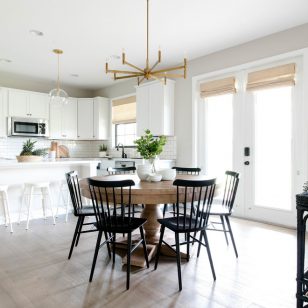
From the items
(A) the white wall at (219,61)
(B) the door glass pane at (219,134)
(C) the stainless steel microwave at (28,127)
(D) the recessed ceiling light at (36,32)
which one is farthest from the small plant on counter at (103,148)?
(D) the recessed ceiling light at (36,32)

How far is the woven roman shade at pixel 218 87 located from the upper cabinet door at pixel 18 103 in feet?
12.6

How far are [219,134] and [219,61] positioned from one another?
1.20 m

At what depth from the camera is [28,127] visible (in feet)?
19.3

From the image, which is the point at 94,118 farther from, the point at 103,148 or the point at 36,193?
the point at 36,193

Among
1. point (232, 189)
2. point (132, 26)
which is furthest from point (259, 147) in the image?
point (132, 26)

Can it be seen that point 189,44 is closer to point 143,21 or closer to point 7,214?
point 143,21

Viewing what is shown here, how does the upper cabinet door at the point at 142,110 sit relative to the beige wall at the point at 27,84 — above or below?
below

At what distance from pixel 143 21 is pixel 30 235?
3.04 metres

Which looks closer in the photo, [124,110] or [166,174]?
[166,174]

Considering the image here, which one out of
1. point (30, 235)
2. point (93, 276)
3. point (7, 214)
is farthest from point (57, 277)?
point (7, 214)

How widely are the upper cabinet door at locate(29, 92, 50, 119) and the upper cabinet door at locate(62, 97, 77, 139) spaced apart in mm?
437

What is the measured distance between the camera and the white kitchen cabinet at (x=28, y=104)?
5.68 meters

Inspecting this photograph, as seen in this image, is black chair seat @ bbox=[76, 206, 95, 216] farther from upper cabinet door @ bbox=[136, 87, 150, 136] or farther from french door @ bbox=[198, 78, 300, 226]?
upper cabinet door @ bbox=[136, 87, 150, 136]

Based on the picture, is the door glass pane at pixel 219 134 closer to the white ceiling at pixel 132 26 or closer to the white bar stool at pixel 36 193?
the white ceiling at pixel 132 26
